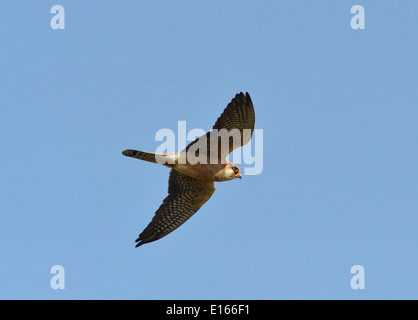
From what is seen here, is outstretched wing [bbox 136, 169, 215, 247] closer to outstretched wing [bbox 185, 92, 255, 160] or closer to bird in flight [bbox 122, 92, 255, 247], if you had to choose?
bird in flight [bbox 122, 92, 255, 247]

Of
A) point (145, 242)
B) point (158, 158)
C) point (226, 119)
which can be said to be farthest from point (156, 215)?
point (226, 119)

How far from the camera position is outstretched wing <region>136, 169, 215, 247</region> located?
15.3 meters

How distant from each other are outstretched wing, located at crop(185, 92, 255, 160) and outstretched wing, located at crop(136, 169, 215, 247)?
124 centimetres

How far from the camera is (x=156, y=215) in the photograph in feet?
50.6

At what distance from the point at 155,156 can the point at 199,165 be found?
1.06 metres

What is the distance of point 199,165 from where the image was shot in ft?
48.0

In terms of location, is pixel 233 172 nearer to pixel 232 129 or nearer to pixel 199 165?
pixel 199 165

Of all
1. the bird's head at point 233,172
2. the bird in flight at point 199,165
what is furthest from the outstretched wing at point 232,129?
the bird's head at point 233,172

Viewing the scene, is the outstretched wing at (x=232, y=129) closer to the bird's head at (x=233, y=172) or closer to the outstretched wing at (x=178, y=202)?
the bird's head at (x=233, y=172)

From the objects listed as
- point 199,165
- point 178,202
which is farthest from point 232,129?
point 178,202

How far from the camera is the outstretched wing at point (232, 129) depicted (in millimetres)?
13781

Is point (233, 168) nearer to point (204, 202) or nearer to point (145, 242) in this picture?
point (204, 202)

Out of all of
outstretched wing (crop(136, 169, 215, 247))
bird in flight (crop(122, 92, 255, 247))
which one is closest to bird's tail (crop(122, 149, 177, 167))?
bird in flight (crop(122, 92, 255, 247))

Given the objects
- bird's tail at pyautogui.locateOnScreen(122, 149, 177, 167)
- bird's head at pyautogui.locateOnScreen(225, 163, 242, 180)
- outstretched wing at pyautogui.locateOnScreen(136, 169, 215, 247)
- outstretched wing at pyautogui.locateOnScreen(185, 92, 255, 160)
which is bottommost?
outstretched wing at pyautogui.locateOnScreen(136, 169, 215, 247)
